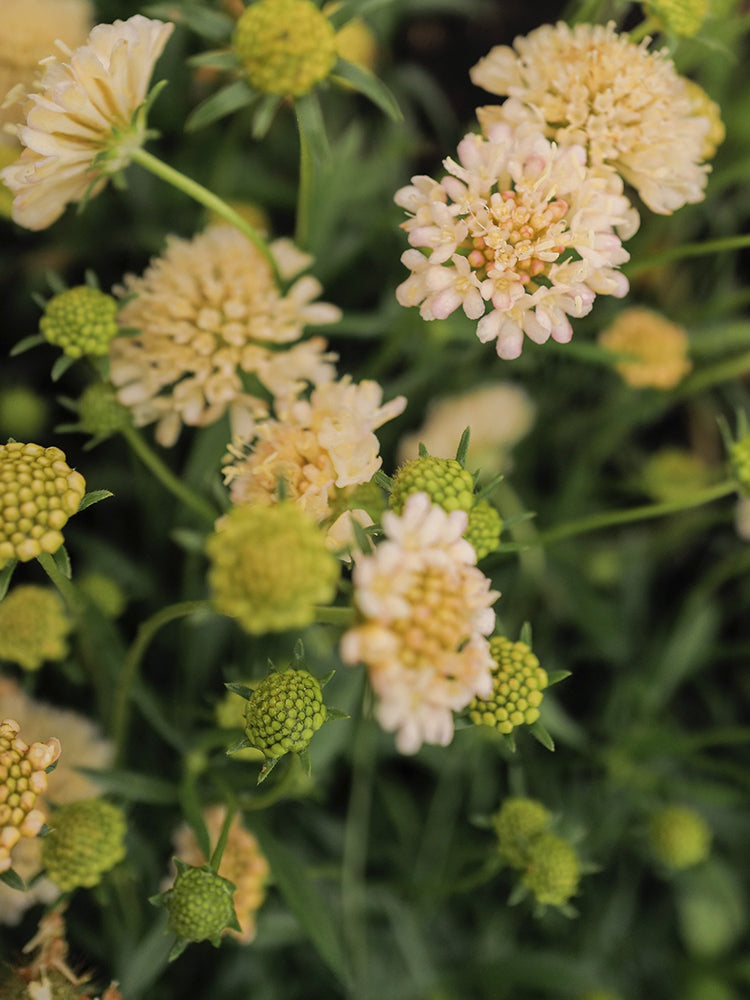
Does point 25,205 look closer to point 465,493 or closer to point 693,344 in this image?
point 465,493

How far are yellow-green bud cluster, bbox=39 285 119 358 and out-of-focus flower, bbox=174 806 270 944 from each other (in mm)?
765

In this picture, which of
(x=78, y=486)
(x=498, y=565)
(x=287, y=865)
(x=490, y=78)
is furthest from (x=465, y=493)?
(x=498, y=565)

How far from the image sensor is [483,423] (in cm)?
193

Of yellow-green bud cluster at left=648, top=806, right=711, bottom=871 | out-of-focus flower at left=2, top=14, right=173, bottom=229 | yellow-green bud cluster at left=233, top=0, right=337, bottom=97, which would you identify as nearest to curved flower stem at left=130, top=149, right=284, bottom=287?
out-of-focus flower at left=2, top=14, right=173, bottom=229

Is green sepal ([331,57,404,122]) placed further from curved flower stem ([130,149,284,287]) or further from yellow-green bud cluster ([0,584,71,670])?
yellow-green bud cluster ([0,584,71,670])

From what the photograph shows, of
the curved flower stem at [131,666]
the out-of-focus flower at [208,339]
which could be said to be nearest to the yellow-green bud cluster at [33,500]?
the curved flower stem at [131,666]

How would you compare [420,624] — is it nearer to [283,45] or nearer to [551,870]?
[551,870]

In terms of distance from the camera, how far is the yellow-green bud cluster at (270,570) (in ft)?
2.68

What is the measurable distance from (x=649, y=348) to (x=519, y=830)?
104 cm

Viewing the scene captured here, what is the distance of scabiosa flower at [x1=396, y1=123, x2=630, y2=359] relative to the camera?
1104mm

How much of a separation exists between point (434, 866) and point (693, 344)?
1.32 metres

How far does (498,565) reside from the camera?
6.60 ft

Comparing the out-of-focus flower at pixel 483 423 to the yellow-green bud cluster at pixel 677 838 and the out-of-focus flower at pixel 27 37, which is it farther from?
the out-of-focus flower at pixel 27 37

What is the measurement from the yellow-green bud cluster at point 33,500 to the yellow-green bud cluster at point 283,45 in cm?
59
